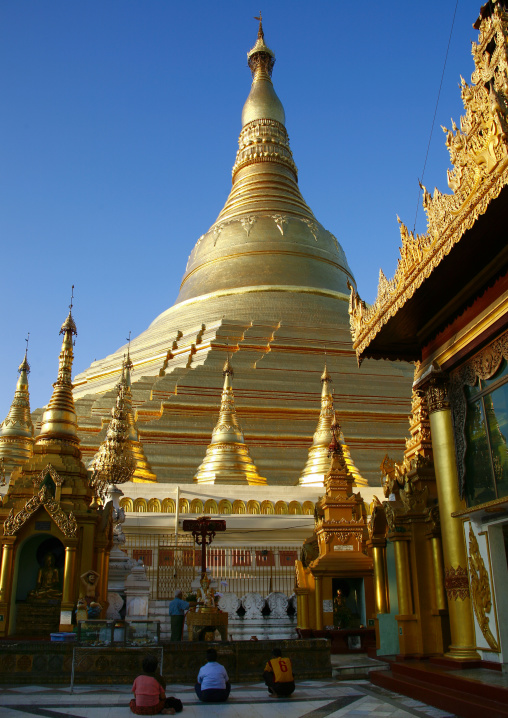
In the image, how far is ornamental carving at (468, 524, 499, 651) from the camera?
607cm

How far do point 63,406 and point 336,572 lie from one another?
555 centimetres

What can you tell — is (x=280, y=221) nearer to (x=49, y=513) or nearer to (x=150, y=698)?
(x=49, y=513)

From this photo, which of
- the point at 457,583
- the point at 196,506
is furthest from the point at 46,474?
the point at 196,506

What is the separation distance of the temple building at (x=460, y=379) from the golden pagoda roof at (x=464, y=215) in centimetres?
1

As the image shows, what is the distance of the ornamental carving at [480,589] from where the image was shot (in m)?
6.07

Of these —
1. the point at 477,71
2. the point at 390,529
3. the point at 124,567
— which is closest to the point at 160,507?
the point at 124,567

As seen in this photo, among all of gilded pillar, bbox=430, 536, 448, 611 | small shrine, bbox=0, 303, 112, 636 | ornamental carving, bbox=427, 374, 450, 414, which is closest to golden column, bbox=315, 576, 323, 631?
small shrine, bbox=0, 303, 112, 636

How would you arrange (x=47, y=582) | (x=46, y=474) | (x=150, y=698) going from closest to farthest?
(x=150, y=698), (x=47, y=582), (x=46, y=474)

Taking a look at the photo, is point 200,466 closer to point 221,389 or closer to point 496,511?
point 221,389

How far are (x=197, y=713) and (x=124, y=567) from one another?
6.79 m

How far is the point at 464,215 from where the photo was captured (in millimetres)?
5500

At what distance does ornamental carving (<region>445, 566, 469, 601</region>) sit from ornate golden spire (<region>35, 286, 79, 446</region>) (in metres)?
7.18

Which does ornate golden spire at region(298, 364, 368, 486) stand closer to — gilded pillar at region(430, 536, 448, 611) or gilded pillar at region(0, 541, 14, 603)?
gilded pillar at region(0, 541, 14, 603)

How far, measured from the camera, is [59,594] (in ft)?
33.6
